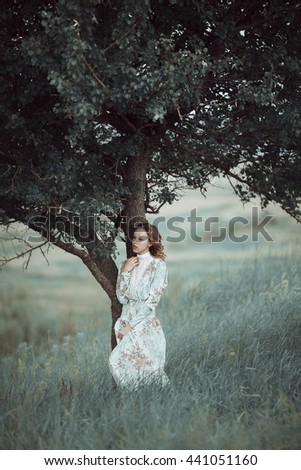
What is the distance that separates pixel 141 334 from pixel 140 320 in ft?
0.43

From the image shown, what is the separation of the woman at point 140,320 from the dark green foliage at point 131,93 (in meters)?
0.33

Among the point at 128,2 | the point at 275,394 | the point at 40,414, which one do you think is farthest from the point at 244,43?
the point at 40,414

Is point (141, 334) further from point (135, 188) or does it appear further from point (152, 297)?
point (135, 188)

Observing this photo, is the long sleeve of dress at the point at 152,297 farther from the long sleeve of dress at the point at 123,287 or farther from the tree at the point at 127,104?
the tree at the point at 127,104

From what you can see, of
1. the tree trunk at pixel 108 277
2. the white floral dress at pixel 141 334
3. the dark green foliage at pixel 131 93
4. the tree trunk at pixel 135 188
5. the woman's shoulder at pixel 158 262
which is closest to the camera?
the dark green foliage at pixel 131 93

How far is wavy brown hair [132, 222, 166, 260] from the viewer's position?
5.96 metres

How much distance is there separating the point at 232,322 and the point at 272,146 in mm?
2794

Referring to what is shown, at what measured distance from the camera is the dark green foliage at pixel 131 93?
482 cm

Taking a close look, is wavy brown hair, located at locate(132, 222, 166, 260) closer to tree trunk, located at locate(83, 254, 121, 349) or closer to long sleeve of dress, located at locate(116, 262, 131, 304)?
long sleeve of dress, located at locate(116, 262, 131, 304)

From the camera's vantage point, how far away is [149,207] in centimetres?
703

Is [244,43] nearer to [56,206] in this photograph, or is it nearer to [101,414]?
[56,206]

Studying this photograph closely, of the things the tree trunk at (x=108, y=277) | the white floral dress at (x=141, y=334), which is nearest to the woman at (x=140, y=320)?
the white floral dress at (x=141, y=334)

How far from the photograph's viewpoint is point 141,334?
584 centimetres

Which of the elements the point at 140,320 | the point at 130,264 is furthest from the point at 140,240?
the point at 140,320
